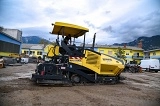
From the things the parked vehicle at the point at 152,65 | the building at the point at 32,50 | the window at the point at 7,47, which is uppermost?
the building at the point at 32,50

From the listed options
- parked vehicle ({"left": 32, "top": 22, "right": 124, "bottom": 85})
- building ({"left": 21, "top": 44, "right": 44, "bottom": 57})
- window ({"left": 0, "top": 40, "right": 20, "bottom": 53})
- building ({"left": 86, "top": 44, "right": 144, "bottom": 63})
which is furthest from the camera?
building ({"left": 21, "top": 44, "right": 44, "bottom": 57})

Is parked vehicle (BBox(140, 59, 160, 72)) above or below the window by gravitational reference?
below

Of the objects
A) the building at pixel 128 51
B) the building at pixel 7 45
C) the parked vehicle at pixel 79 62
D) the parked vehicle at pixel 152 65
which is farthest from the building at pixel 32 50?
the parked vehicle at pixel 79 62

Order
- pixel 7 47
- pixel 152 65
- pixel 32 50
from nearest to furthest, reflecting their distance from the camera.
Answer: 1. pixel 152 65
2. pixel 7 47
3. pixel 32 50

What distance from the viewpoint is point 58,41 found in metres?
11.5

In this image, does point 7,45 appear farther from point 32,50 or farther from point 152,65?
point 32,50

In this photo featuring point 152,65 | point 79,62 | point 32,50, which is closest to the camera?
point 79,62

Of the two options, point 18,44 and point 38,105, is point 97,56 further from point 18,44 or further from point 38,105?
point 18,44

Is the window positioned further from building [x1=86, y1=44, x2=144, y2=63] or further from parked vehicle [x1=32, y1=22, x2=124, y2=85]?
building [x1=86, y1=44, x2=144, y2=63]

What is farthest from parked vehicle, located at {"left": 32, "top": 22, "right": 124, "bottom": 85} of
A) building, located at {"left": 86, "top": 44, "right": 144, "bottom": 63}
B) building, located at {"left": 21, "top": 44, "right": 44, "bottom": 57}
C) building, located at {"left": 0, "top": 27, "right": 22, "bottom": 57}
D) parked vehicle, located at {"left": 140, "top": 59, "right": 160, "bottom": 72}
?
building, located at {"left": 21, "top": 44, "right": 44, "bottom": 57}

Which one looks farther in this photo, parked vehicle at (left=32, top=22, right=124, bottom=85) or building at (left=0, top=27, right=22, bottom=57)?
building at (left=0, top=27, right=22, bottom=57)

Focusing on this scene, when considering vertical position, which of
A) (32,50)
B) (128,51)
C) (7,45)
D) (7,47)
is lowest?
(7,47)

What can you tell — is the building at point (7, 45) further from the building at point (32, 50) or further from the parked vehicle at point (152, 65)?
the building at point (32, 50)

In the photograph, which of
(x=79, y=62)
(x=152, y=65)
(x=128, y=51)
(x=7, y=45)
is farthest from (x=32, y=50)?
(x=79, y=62)
